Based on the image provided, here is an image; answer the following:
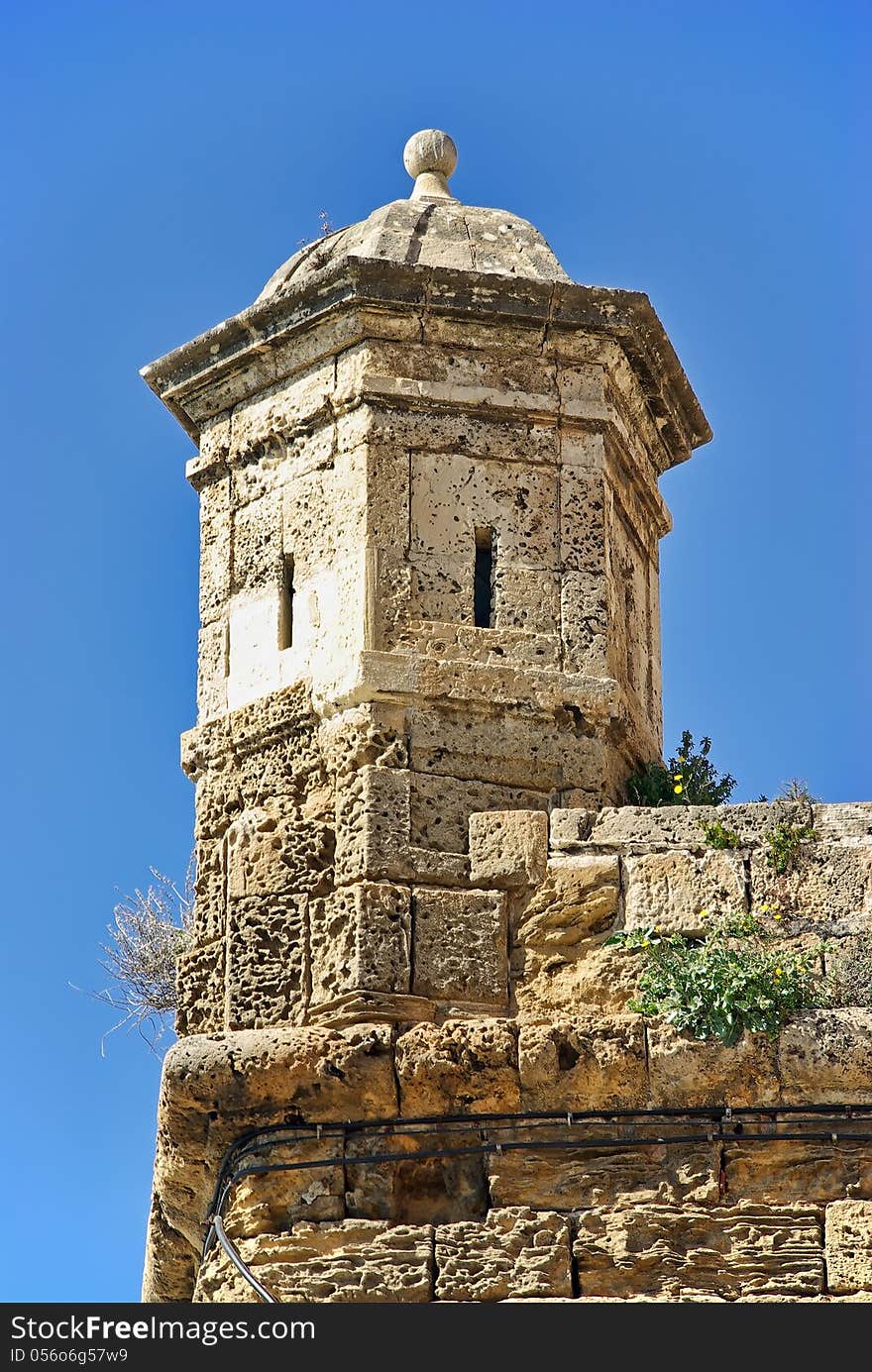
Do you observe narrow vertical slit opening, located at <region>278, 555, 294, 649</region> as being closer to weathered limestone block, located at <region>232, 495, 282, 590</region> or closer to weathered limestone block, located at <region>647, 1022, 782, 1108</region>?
weathered limestone block, located at <region>232, 495, 282, 590</region>

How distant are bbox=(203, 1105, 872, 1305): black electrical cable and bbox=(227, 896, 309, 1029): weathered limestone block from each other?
1.62 feet

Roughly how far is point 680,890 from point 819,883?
21.7 inches

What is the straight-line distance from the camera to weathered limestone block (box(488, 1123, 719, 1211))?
9031 millimetres

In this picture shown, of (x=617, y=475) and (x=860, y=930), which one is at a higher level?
(x=617, y=475)

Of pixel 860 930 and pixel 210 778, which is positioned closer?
pixel 860 930

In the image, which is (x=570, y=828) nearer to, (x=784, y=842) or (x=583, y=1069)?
(x=784, y=842)

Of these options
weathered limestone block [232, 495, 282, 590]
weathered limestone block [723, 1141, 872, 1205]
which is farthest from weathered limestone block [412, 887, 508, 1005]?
weathered limestone block [232, 495, 282, 590]

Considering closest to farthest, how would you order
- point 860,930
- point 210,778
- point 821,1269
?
point 821,1269
point 860,930
point 210,778

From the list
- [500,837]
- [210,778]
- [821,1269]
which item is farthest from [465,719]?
[821,1269]

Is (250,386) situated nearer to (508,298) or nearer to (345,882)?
(508,298)

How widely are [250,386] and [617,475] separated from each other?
65.5 inches

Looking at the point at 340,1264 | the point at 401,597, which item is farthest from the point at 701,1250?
the point at 401,597

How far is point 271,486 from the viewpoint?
10609 millimetres

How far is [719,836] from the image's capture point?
9.71 metres
